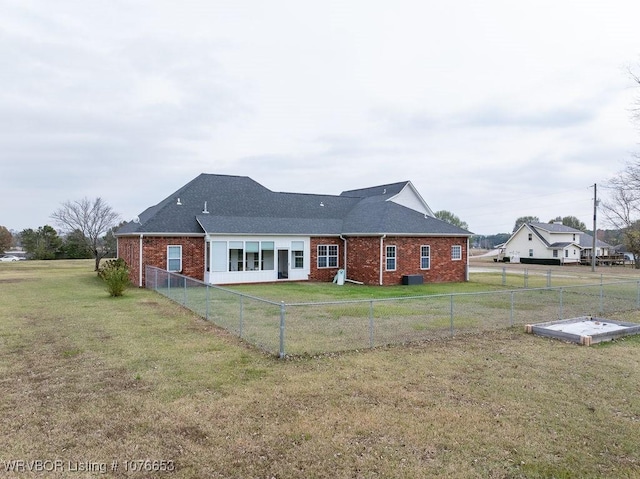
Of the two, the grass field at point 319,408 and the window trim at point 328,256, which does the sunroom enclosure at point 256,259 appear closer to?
the window trim at point 328,256

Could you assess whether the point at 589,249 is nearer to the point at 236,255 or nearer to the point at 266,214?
the point at 266,214

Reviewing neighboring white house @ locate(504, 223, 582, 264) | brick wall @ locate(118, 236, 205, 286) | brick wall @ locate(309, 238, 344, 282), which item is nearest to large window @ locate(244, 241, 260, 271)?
brick wall @ locate(118, 236, 205, 286)

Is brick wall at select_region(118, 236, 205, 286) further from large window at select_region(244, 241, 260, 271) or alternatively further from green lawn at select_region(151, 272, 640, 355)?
green lawn at select_region(151, 272, 640, 355)

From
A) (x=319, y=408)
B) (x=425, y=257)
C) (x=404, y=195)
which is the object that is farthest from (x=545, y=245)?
(x=319, y=408)

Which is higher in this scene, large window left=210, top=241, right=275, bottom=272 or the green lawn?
large window left=210, top=241, right=275, bottom=272

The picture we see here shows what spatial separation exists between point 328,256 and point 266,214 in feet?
16.5

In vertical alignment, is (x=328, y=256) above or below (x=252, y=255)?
below

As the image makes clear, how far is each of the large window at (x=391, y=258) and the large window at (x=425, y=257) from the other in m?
2.24

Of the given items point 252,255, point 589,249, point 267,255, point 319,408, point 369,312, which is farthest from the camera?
point 589,249

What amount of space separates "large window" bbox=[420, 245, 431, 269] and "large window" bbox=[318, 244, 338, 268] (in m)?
5.50

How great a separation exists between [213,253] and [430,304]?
12552 millimetres

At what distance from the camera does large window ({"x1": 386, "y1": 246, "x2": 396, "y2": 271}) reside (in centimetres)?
2483

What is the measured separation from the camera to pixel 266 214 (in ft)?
89.5

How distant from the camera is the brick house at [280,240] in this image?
75.8 feet
